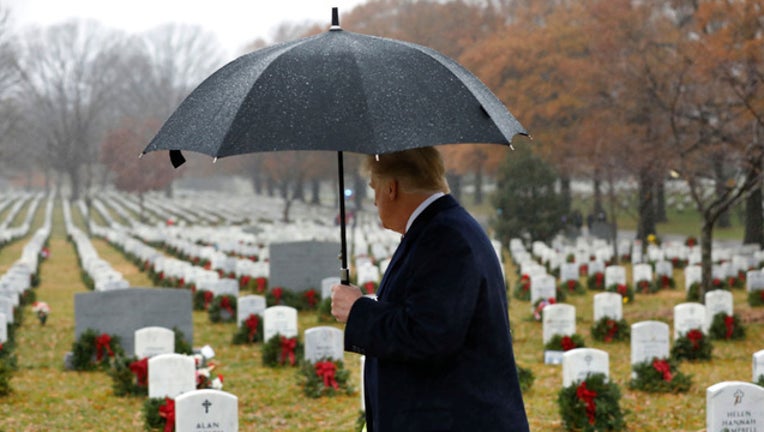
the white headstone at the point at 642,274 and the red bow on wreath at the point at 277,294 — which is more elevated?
the white headstone at the point at 642,274

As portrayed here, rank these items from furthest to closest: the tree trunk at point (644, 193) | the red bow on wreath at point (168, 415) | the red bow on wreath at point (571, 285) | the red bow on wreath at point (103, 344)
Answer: the tree trunk at point (644, 193) → the red bow on wreath at point (571, 285) → the red bow on wreath at point (103, 344) → the red bow on wreath at point (168, 415)

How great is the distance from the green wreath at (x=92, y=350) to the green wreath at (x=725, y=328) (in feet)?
26.7

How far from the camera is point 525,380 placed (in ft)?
33.2

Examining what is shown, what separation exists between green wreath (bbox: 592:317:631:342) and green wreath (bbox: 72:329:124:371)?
21.8ft

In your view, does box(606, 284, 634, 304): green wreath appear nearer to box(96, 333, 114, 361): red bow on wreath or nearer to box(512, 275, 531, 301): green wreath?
box(512, 275, 531, 301): green wreath

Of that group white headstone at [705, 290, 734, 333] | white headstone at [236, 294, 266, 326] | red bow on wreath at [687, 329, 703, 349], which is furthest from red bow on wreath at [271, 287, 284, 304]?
red bow on wreath at [687, 329, 703, 349]

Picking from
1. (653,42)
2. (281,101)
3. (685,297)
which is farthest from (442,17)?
(281,101)

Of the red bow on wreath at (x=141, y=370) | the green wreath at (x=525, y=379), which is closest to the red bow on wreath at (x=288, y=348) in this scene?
the red bow on wreath at (x=141, y=370)

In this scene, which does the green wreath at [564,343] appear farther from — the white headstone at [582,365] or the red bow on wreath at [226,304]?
the red bow on wreath at [226,304]

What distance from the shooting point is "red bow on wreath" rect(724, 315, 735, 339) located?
13.6 metres

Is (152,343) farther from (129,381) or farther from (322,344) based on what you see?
(322,344)

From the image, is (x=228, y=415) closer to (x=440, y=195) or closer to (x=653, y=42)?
(x=440, y=195)

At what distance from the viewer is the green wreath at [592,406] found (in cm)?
829

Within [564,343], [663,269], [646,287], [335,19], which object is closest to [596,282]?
[646,287]
